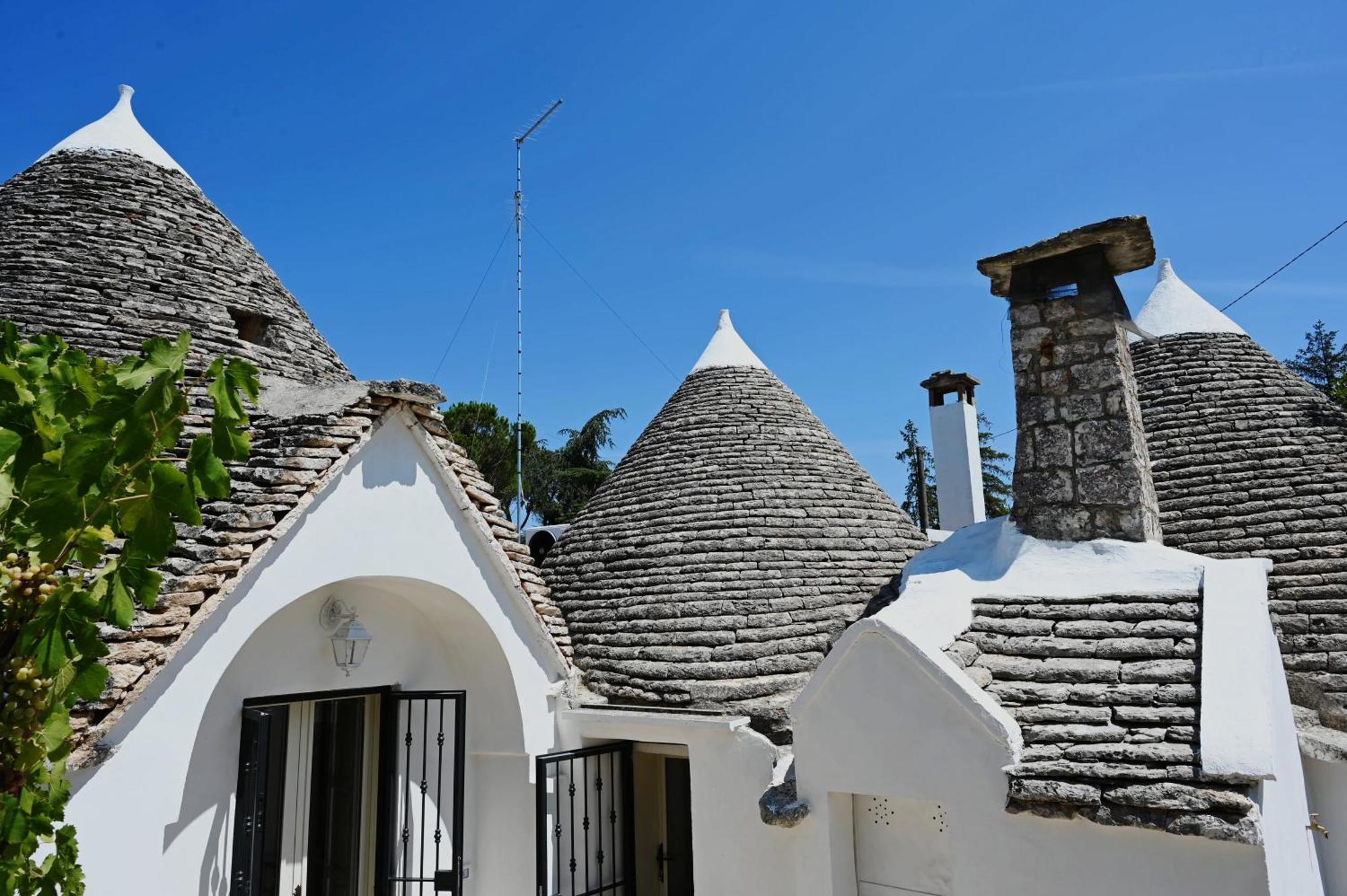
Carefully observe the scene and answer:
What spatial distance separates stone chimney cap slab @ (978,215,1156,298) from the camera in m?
5.72

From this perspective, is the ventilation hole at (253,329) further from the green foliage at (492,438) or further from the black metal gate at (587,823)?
the green foliage at (492,438)

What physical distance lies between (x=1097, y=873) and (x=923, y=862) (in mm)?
1034

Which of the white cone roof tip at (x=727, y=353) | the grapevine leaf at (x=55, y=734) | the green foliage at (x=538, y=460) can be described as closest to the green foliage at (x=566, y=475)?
the green foliage at (x=538, y=460)

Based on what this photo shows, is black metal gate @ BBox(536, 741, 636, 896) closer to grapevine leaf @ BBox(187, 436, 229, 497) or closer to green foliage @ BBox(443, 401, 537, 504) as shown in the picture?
grapevine leaf @ BBox(187, 436, 229, 497)

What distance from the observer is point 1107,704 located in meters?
4.35

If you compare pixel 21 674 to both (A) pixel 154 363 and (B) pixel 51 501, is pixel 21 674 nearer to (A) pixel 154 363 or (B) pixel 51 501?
(B) pixel 51 501

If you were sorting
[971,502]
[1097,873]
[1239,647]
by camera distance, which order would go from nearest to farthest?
[1097,873]
[1239,647]
[971,502]

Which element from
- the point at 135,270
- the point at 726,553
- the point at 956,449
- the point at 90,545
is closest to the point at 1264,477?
the point at 956,449

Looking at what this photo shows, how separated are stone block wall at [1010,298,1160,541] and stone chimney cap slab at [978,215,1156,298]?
34cm

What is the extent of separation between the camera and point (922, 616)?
504 centimetres

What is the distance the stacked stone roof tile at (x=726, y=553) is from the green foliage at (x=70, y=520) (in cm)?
513

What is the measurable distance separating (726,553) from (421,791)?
3376 millimetres

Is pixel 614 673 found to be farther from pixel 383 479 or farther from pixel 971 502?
pixel 971 502

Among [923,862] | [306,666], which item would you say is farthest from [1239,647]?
[306,666]
